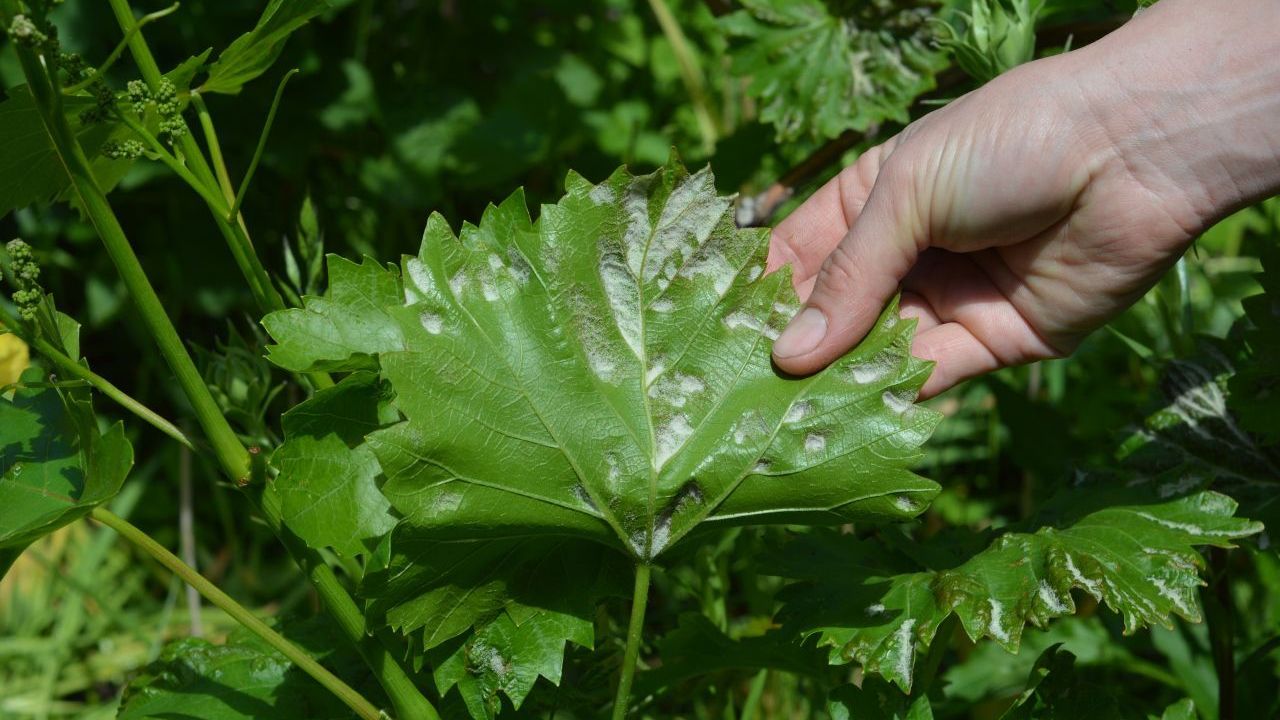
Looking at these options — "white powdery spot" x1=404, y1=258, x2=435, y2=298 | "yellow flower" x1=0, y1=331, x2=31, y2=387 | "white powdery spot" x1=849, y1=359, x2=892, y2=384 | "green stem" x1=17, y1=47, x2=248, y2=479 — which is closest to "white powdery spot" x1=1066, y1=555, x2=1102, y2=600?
"white powdery spot" x1=849, y1=359, x2=892, y2=384

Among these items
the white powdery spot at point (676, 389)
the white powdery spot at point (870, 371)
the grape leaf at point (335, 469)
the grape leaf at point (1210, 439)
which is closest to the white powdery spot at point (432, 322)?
the grape leaf at point (335, 469)

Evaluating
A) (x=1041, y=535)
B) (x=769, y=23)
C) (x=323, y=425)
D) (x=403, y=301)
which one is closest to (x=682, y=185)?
(x=403, y=301)

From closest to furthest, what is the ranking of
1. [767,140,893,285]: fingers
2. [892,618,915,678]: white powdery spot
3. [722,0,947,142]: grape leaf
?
[892,618,915,678]: white powdery spot, [767,140,893,285]: fingers, [722,0,947,142]: grape leaf

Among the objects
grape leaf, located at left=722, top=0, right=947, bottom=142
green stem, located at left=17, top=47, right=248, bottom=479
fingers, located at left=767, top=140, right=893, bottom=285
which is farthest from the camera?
grape leaf, located at left=722, top=0, right=947, bottom=142

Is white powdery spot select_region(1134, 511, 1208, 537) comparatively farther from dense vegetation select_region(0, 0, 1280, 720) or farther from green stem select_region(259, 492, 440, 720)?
green stem select_region(259, 492, 440, 720)

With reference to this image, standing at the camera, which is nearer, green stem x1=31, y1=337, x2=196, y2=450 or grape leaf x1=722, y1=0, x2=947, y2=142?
green stem x1=31, y1=337, x2=196, y2=450

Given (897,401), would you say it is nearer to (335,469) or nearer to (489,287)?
(489,287)
